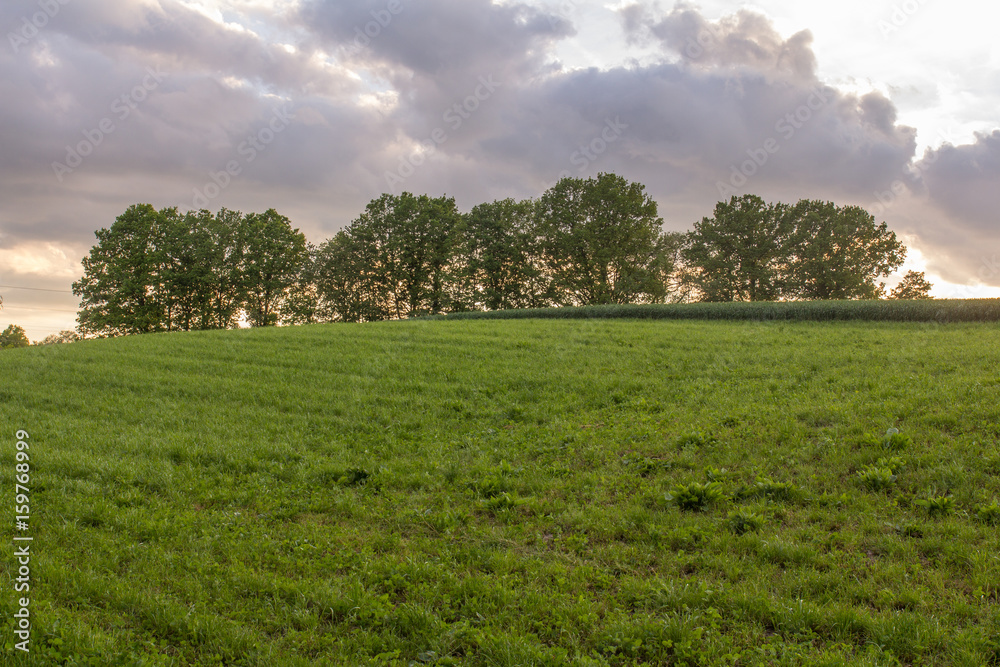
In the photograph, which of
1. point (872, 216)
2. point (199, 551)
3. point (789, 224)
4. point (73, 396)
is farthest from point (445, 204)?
point (199, 551)

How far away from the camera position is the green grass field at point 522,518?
468cm

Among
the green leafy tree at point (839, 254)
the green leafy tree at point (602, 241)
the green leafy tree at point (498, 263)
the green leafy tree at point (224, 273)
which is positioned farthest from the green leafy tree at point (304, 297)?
the green leafy tree at point (839, 254)

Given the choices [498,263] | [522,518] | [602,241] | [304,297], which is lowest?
[522,518]

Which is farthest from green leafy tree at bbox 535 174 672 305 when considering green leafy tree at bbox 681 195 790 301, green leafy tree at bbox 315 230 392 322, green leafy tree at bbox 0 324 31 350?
green leafy tree at bbox 0 324 31 350

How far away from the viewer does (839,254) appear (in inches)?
1914

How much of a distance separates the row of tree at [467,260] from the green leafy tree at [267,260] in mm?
134

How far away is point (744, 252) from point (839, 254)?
317 inches

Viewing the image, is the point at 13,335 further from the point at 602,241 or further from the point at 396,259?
the point at 602,241

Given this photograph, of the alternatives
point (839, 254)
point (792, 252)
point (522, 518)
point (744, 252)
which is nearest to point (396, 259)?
point (744, 252)

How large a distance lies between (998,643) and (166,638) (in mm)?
7155

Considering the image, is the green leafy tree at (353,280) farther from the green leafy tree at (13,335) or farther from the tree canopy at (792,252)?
the green leafy tree at (13,335)

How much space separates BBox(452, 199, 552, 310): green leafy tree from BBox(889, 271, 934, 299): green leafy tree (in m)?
33.2

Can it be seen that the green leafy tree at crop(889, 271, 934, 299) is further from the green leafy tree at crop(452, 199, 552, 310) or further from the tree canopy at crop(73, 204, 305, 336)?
the tree canopy at crop(73, 204, 305, 336)

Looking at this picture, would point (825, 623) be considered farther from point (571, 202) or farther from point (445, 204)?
point (445, 204)
